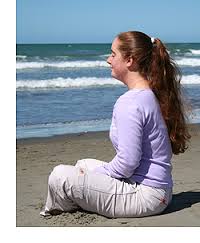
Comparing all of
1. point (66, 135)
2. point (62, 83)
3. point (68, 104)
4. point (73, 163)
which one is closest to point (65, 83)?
point (62, 83)

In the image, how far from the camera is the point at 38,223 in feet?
12.7

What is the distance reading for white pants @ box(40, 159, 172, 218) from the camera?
3.77 metres

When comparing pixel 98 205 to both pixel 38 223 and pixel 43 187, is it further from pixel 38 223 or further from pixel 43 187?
pixel 43 187

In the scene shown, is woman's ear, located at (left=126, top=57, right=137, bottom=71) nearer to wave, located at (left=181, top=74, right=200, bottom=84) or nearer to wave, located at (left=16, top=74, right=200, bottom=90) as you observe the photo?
wave, located at (left=16, top=74, right=200, bottom=90)

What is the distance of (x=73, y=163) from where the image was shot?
6426 millimetres

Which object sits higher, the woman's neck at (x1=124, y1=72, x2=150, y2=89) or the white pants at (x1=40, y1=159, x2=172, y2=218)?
the woman's neck at (x1=124, y1=72, x2=150, y2=89)

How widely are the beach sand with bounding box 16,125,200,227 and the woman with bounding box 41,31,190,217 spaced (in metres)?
0.13

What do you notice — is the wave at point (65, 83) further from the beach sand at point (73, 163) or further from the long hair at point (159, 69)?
the long hair at point (159, 69)

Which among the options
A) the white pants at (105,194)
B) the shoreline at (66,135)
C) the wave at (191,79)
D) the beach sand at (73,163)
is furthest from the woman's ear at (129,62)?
the wave at (191,79)

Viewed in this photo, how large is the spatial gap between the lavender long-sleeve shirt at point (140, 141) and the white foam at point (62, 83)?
1141cm

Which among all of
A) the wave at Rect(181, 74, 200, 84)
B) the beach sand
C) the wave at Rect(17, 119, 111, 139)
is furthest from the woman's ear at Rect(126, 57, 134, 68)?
the wave at Rect(181, 74, 200, 84)

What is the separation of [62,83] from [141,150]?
12.9 metres
